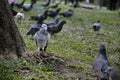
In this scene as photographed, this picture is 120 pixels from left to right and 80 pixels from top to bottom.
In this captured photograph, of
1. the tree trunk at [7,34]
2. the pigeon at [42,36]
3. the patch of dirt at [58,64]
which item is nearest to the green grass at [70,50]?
the patch of dirt at [58,64]

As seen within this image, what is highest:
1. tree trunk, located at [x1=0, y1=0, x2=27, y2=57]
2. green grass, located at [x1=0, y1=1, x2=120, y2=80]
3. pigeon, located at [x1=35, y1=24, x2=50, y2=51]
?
tree trunk, located at [x1=0, y1=0, x2=27, y2=57]

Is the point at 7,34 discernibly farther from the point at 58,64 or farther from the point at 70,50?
the point at 70,50

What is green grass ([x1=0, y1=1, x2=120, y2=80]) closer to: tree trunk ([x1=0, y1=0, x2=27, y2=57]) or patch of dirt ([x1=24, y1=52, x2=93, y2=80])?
patch of dirt ([x1=24, y1=52, x2=93, y2=80])

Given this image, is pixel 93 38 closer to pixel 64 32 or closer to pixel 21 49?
pixel 64 32

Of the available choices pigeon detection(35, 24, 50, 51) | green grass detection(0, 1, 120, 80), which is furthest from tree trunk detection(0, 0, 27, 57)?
pigeon detection(35, 24, 50, 51)

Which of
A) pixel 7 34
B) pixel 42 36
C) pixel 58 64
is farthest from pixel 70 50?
pixel 7 34

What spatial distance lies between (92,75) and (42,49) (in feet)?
7.61

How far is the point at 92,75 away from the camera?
39.5 ft

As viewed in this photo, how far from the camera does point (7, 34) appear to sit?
11320 mm

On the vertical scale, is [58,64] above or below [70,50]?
above

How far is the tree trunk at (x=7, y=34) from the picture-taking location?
11211 mm

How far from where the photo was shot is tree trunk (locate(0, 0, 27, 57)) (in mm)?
11211

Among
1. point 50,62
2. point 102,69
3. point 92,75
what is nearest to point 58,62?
point 50,62

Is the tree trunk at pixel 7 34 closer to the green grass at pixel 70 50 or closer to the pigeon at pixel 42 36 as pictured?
the green grass at pixel 70 50
